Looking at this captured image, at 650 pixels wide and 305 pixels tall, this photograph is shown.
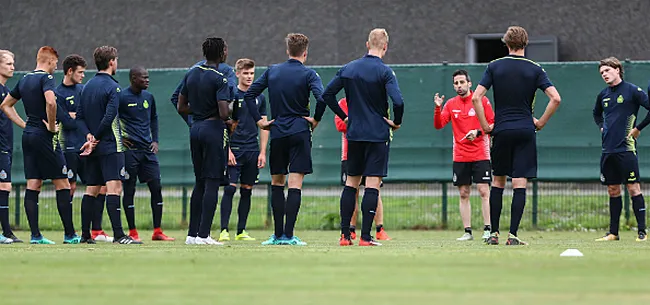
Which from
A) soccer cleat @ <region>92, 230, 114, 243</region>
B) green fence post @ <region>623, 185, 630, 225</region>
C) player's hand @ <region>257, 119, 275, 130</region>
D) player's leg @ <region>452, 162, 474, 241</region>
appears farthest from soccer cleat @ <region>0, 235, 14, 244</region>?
green fence post @ <region>623, 185, 630, 225</region>

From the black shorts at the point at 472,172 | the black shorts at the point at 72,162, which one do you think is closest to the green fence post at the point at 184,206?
the black shorts at the point at 72,162

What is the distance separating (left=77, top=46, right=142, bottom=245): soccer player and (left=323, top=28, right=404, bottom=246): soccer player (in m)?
2.56

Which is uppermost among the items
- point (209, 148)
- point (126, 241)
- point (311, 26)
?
point (311, 26)

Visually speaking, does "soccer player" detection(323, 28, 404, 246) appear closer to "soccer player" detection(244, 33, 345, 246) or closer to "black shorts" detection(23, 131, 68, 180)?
"soccer player" detection(244, 33, 345, 246)

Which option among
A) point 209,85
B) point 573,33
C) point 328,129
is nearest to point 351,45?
point 573,33

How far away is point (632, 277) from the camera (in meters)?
8.48

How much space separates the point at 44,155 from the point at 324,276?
20.3ft

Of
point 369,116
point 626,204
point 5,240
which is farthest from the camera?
point 626,204

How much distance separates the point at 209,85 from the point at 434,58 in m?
14.4

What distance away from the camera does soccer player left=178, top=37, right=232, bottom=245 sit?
12758mm

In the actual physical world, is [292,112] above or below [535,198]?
above

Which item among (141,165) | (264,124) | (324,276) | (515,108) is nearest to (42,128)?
(141,165)

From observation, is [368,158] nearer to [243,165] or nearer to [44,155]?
[243,165]

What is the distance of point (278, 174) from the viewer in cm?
1308
